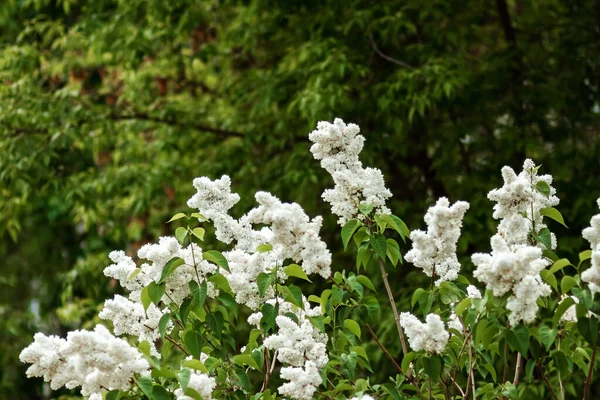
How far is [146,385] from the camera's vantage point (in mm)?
2441

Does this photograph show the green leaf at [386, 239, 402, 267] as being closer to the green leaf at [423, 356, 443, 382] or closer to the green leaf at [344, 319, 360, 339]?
the green leaf at [344, 319, 360, 339]

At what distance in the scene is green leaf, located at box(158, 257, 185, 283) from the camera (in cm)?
274

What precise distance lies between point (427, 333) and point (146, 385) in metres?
0.87

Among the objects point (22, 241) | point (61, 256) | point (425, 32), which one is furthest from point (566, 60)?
point (22, 241)

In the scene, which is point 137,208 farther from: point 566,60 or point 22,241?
point 22,241

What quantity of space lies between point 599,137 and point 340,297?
13.7 ft

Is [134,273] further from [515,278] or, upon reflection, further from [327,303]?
[515,278]

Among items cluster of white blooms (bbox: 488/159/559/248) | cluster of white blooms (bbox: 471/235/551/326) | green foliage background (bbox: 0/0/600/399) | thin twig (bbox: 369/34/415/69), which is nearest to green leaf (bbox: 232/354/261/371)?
cluster of white blooms (bbox: 471/235/551/326)

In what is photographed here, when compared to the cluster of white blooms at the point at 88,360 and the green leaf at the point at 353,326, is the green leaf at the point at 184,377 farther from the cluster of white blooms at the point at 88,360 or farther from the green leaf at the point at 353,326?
the green leaf at the point at 353,326

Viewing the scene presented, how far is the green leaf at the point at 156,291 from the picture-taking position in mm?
2744

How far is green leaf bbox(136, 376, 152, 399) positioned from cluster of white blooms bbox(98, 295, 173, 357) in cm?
49

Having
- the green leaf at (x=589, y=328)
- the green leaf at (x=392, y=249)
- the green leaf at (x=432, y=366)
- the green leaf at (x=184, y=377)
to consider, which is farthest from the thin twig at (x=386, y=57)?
the green leaf at (x=184, y=377)

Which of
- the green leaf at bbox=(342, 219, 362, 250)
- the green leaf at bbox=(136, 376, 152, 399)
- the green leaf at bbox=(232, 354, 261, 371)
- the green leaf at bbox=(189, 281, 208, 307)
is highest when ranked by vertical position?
the green leaf at bbox=(342, 219, 362, 250)

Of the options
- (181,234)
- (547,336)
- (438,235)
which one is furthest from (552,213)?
(181,234)
